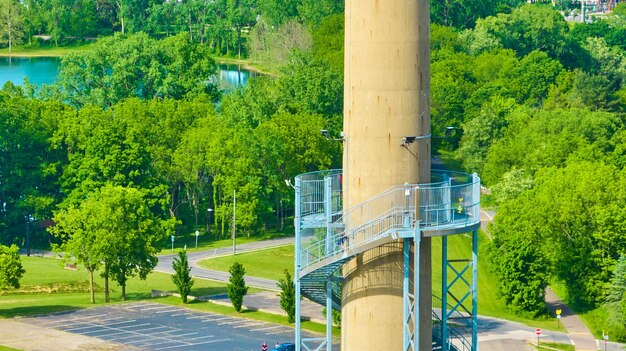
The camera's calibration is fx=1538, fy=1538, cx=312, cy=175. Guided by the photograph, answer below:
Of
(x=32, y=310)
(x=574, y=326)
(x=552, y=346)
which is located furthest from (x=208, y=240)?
(x=552, y=346)

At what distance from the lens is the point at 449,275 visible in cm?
10631

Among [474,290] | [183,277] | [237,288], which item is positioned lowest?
[237,288]

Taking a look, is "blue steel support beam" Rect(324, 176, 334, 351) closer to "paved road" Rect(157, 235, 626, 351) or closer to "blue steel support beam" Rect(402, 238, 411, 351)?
"blue steel support beam" Rect(402, 238, 411, 351)

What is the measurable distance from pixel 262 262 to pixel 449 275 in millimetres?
20030

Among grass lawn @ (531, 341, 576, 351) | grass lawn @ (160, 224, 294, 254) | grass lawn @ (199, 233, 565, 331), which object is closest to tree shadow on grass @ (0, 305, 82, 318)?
grass lawn @ (199, 233, 565, 331)

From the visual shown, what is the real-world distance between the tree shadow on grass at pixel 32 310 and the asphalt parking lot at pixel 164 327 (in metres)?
1.05

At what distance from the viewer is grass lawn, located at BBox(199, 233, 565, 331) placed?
99812mm

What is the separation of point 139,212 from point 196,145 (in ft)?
Answer: 102

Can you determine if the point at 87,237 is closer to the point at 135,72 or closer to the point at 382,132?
the point at 135,72

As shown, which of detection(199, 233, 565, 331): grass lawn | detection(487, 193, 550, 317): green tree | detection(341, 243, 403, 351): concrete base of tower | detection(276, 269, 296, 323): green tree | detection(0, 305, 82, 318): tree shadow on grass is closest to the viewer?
detection(341, 243, 403, 351): concrete base of tower

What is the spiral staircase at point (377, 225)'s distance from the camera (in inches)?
1463

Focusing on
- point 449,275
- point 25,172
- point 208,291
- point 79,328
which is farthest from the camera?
point 25,172

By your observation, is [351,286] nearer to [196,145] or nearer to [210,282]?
[210,282]

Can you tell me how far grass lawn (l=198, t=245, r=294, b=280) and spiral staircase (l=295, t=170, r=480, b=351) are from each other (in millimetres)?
74152
